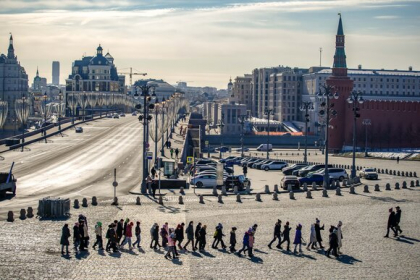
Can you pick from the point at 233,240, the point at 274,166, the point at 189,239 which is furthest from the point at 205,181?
the point at 233,240

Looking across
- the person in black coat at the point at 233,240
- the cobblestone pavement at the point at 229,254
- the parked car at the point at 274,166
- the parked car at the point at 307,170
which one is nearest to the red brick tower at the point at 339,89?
the parked car at the point at 274,166

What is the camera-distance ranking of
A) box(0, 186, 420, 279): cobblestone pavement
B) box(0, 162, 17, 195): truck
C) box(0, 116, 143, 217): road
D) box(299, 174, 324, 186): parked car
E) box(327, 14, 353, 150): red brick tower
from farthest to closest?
box(327, 14, 353, 150): red brick tower → box(299, 174, 324, 186): parked car → box(0, 116, 143, 217): road → box(0, 162, 17, 195): truck → box(0, 186, 420, 279): cobblestone pavement

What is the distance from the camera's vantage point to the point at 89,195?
52.6 meters

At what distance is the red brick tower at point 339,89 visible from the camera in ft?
407

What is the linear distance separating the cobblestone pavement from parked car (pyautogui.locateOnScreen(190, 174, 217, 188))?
33.2 feet

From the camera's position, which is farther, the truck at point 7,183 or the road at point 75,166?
the road at point 75,166

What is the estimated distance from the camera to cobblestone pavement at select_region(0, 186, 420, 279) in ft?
94.6

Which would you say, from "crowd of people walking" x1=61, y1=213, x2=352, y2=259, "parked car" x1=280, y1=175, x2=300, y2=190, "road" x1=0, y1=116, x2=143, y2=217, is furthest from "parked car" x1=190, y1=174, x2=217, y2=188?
"crowd of people walking" x1=61, y1=213, x2=352, y2=259

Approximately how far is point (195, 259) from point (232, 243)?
6.50 ft

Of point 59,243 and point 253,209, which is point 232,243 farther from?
point 253,209

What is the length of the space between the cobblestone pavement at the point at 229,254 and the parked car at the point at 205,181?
10.1 meters

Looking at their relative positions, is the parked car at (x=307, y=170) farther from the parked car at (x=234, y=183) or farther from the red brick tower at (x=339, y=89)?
the red brick tower at (x=339, y=89)

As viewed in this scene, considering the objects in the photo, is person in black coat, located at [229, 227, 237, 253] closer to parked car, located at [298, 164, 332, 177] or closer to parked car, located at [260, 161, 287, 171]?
parked car, located at [298, 164, 332, 177]

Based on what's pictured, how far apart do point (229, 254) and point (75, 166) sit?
43.1 meters
